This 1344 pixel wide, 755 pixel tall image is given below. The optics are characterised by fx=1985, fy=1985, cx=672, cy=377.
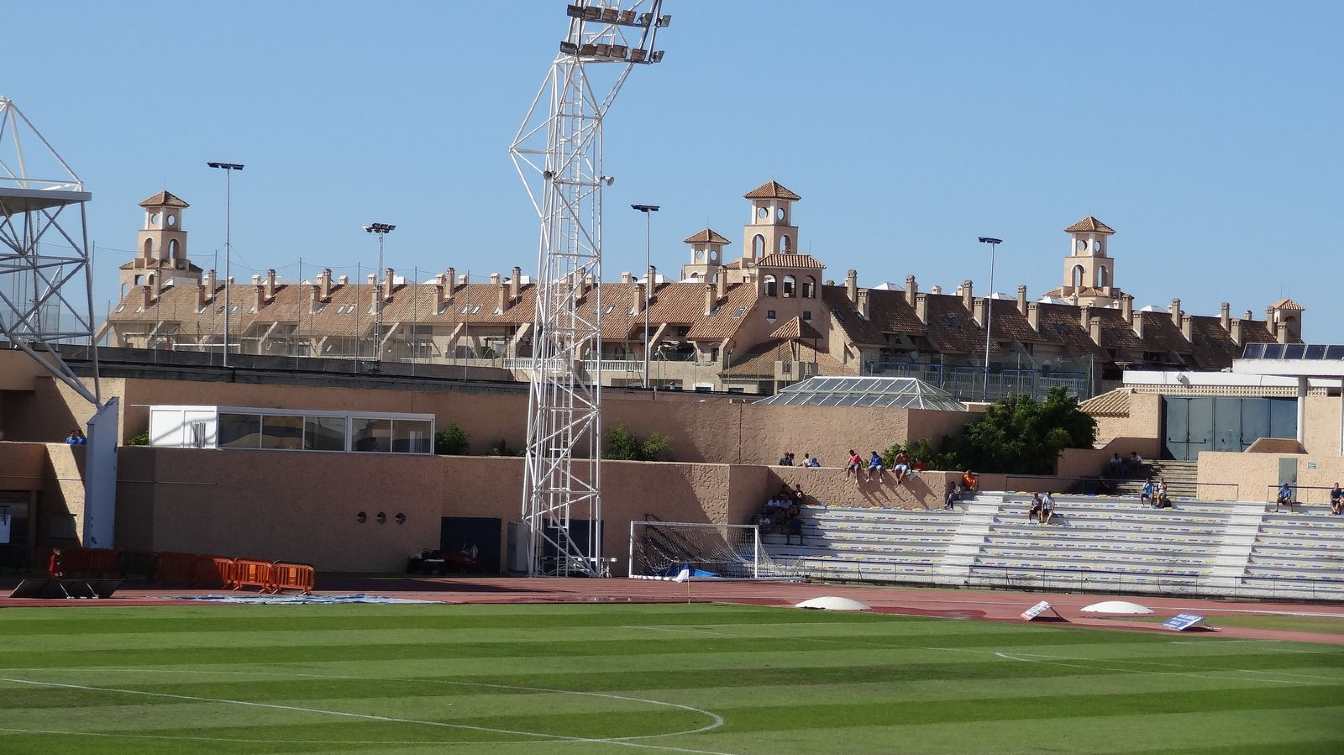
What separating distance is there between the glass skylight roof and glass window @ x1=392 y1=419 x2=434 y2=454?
58.0 ft

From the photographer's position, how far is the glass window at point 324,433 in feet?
160

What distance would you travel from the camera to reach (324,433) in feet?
161

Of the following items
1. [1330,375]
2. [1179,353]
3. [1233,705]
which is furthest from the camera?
[1179,353]

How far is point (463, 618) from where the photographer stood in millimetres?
33969

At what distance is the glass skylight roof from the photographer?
64875 millimetres

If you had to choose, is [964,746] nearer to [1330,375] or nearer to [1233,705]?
[1233,705]

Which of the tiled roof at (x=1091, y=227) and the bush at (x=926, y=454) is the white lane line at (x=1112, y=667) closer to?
the bush at (x=926, y=454)

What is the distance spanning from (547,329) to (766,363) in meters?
58.4

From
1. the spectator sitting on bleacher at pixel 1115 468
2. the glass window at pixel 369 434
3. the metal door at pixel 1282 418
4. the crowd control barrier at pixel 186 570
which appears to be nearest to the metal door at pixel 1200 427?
A: the metal door at pixel 1282 418

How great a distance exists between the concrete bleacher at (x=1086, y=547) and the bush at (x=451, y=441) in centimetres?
924

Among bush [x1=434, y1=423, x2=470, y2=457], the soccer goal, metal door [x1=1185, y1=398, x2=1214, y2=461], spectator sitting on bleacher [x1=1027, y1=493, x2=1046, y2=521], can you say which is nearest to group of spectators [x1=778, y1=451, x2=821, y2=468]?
the soccer goal

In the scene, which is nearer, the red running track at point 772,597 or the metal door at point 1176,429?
the red running track at point 772,597

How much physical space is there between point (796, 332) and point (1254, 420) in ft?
149

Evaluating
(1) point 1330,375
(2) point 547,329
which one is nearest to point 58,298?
(2) point 547,329
